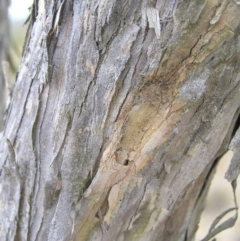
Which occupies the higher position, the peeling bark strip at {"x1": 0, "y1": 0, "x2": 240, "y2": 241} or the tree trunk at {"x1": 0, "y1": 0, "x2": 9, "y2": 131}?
the tree trunk at {"x1": 0, "y1": 0, "x2": 9, "y2": 131}

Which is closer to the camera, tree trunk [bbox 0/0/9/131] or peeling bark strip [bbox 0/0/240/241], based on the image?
peeling bark strip [bbox 0/0/240/241]

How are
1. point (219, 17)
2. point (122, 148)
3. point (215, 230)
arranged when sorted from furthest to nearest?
point (215, 230)
point (122, 148)
point (219, 17)

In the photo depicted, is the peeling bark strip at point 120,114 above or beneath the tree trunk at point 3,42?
beneath

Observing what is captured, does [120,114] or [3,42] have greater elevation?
[3,42]

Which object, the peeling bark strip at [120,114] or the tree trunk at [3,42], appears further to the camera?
the tree trunk at [3,42]

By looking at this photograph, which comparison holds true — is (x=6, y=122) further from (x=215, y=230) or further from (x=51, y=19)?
(x=215, y=230)

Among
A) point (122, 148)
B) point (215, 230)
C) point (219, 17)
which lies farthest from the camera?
point (215, 230)

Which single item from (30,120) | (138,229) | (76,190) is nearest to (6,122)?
(30,120)

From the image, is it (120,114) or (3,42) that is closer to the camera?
(120,114)
